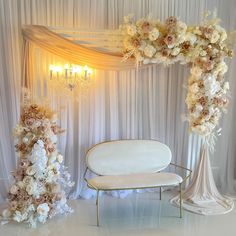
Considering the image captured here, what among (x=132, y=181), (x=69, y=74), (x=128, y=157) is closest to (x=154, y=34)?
(x=69, y=74)

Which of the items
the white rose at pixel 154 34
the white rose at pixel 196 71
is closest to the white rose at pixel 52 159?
the white rose at pixel 154 34

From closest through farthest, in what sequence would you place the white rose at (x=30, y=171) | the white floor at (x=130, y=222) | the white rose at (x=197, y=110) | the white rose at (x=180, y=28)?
the white floor at (x=130, y=222) < the white rose at (x=30, y=171) < the white rose at (x=180, y=28) < the white rose at (x=197, y=110)

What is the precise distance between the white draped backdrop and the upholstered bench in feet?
0.86

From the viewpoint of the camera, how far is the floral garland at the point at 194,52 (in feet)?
12.1

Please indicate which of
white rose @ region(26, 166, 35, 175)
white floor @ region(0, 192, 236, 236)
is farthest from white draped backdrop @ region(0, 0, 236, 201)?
white rose @ region(26, 166, 35, 175)

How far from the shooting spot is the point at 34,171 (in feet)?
11.5

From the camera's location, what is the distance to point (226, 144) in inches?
179

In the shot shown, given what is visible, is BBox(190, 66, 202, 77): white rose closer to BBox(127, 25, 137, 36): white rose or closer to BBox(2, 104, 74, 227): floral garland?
BBox(127, 25, 137, 36): white rose

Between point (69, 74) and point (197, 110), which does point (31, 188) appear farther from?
point (197, 110)

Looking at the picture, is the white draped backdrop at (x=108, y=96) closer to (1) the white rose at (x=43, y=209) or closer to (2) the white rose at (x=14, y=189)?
(2) the white rose at (x=14, y=189)

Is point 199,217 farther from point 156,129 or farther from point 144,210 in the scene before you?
point 156,129

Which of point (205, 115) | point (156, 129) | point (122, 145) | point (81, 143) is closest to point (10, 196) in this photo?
point (81, 143)

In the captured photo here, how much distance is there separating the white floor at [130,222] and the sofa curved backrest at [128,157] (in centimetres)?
45

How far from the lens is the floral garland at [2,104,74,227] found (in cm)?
349
